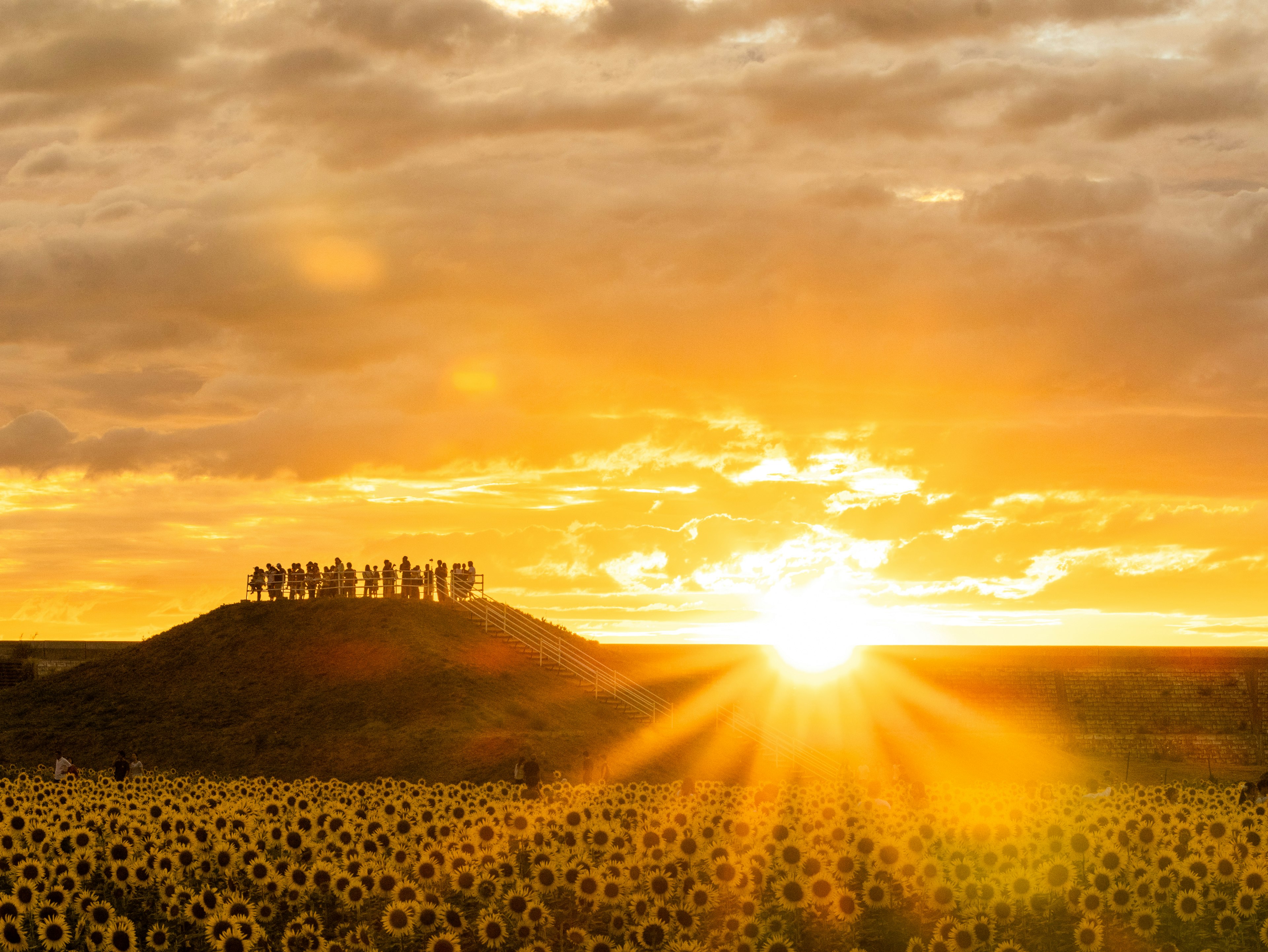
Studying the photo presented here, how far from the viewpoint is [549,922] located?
1185 cm

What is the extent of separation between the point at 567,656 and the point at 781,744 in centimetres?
964

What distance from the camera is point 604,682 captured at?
156 ft

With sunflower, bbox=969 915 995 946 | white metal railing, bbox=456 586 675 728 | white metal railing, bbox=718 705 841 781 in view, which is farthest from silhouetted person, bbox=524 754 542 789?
sunflower, bbox=969 915 995 946

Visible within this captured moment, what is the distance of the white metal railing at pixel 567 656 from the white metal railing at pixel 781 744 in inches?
80.4

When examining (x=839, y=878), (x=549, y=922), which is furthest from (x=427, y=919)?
(x=839, y=878)

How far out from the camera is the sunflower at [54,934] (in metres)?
12.4

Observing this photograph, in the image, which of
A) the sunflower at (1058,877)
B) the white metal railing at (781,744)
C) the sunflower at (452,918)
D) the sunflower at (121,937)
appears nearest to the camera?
the sunflower at (452,918)

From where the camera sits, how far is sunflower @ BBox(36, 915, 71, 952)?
1237cm

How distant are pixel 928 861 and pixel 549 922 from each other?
140 inches

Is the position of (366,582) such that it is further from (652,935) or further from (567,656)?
(652,935)

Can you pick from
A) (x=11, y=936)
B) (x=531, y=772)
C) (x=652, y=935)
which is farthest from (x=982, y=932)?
(x=531, y=772)

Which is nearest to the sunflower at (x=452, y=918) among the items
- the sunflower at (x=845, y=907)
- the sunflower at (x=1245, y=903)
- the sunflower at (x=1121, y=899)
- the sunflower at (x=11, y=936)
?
the sunflower at (x=845, y=907)

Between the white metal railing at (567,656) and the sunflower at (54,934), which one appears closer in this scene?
the sunflower at (54,934)

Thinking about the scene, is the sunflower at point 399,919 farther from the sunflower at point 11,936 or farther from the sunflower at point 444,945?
the sunflower at point 11,936
